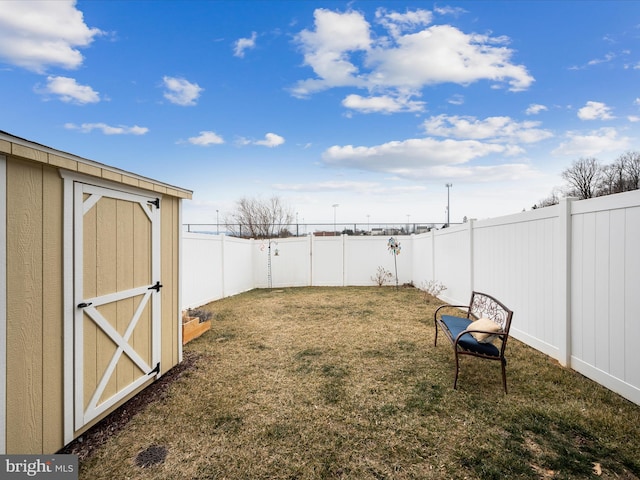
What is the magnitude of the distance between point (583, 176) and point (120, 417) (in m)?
34.0

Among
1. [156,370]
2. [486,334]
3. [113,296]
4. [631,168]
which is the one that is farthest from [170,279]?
[631,168]

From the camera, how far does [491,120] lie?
7828 millimetres

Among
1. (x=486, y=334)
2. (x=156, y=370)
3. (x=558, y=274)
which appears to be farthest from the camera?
(x=558, y=274)

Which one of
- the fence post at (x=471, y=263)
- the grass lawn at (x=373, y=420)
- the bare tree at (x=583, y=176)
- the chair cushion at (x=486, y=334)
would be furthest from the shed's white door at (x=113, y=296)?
the bare tree at (x=583, y=176)

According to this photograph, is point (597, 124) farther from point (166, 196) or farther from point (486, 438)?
point (166, 196)

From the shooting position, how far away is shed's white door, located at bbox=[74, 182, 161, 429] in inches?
85.7

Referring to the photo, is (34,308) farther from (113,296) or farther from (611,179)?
(611,179)

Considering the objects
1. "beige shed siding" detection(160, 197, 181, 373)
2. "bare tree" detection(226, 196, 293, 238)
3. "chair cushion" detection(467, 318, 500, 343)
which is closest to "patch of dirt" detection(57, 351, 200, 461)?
"beige shed siding" detection(160, 197, 181, 373)

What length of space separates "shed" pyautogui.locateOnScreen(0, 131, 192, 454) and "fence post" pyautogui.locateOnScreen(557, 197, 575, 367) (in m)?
4.83

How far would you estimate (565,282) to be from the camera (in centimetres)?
316

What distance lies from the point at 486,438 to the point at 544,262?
8.58ft

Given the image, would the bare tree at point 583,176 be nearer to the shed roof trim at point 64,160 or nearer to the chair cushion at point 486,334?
the chair cushion at point 486,334

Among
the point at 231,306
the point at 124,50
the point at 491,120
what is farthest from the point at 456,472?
the point at 491,120

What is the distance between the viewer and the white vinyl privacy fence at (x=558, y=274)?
248 cm
